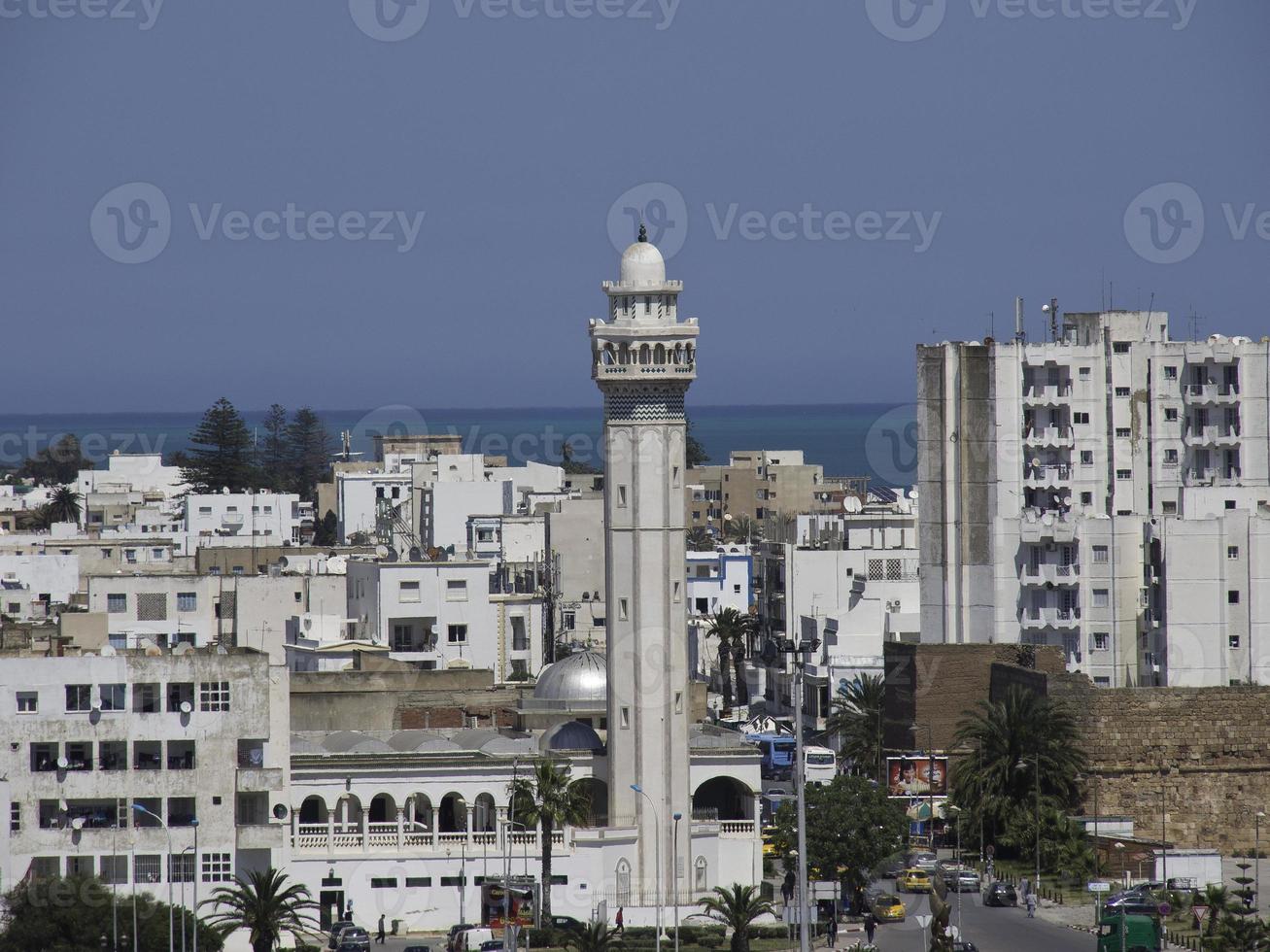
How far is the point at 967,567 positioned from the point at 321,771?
33845 mm

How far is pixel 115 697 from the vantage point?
61719 mm

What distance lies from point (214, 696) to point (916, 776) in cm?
2827

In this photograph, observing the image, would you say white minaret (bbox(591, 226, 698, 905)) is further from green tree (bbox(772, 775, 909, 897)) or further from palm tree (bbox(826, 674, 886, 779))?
palm tree (bbox(826, 674, 886, 779))

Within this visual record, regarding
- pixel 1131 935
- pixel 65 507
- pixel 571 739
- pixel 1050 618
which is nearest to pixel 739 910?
pixel 1131 935

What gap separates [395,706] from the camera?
82.9 m

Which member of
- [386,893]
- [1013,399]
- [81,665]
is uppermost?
[1013,399]

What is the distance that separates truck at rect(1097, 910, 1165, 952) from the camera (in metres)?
57.9

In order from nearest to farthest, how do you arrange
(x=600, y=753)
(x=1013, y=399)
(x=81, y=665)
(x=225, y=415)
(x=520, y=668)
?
(x=81, y=665)
(x=600, y=753)
(x=1013, y=399)
(x=520, y=668)
(x=225, y=415)

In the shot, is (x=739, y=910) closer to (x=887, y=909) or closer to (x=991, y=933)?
(x=887, y=909)

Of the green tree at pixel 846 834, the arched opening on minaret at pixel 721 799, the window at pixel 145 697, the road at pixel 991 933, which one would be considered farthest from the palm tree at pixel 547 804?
the window at pixel 145 697

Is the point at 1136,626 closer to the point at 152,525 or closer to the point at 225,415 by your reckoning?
the point at 152,525

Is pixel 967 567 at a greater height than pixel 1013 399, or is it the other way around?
pixel 1013 399

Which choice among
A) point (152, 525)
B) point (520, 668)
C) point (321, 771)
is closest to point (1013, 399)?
point (520, 668)

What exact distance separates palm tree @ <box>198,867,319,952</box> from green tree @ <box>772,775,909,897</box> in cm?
1471
